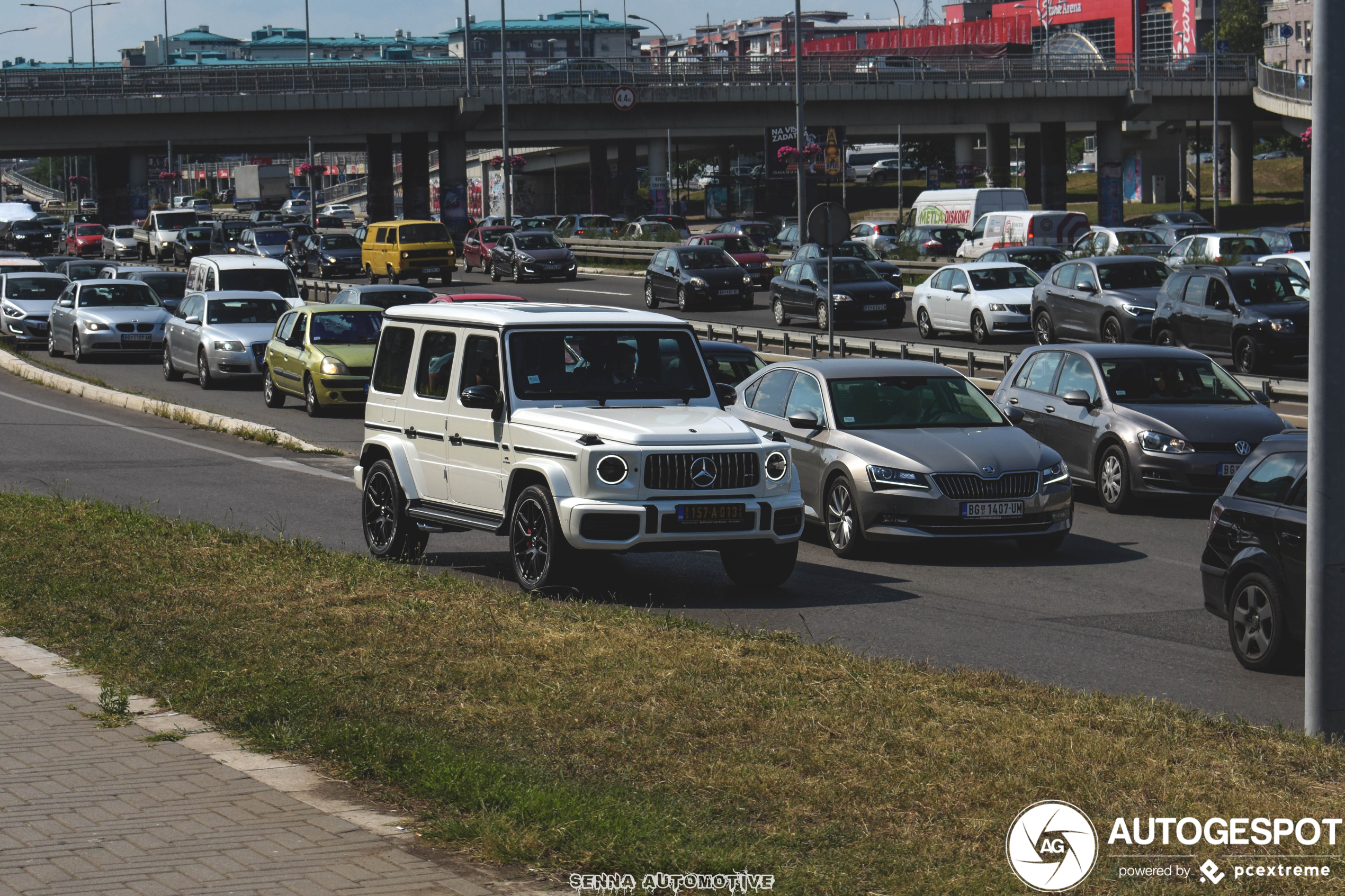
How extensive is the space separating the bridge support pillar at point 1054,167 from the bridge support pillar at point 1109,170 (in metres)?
2.21

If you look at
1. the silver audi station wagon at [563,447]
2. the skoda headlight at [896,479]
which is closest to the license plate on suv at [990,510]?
the skoda headlight at [896,479]

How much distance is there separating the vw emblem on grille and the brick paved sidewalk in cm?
424

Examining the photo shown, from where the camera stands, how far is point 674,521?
10.9 meters

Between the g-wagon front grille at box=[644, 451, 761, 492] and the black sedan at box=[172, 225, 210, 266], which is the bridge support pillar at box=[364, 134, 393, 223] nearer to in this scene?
the black sedan at box=[172, 225, 210, 266]

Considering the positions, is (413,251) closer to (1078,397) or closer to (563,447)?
(1078,397)

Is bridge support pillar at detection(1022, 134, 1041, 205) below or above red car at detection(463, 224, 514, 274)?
above

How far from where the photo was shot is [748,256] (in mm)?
52344

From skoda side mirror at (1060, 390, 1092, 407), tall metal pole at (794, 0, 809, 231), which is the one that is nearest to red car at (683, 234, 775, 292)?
tall metal pole at (794, 0, 809, 231)

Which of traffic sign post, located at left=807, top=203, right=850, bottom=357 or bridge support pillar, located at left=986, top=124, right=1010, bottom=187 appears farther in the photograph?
bridge support pillar, located at left=986, top=124, right=1010, bottom=187

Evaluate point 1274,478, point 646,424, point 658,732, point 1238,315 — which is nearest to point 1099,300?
point 1238,315

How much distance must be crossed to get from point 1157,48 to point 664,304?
138751 mm

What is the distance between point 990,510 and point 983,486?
0.63 ft

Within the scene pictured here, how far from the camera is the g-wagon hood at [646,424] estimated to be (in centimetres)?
1090

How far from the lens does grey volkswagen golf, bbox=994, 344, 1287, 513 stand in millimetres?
15828
